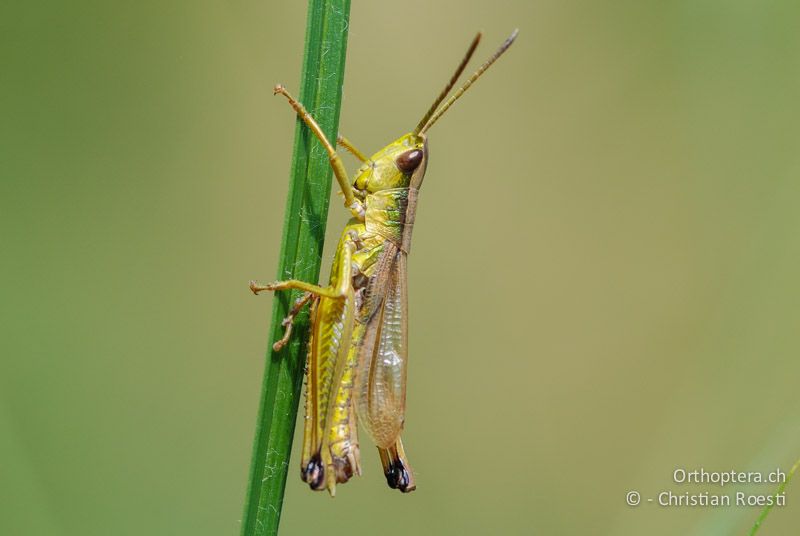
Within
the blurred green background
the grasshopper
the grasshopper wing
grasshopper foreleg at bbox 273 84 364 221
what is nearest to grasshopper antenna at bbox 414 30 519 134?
the grasshopper

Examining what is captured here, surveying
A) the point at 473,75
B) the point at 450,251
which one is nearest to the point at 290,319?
the point at 473,75

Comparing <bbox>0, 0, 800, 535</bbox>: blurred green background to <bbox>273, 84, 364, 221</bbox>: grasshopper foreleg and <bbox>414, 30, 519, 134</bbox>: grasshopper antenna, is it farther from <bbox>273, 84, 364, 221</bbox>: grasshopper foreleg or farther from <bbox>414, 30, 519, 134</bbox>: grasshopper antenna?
<bbox>414, 30, 519, 134</bbox>: grasshopper antenna

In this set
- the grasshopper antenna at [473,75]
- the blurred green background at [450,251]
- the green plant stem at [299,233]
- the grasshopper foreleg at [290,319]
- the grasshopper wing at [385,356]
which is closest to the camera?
the green plant stem at [299,233]

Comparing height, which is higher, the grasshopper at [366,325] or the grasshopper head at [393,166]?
the grasshopper head at [393,166]

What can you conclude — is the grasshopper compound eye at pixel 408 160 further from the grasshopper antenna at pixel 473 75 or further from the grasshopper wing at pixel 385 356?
the grasshopper wing at pixel 385 356

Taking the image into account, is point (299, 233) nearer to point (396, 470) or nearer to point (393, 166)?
point (393, 166)

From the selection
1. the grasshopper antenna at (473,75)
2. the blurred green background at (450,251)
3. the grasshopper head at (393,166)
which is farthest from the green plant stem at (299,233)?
the blurred green background at (450,251)

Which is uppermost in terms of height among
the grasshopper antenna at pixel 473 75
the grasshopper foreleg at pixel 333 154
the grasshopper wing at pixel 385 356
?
the grasshopper antenna at pixel 473 75
